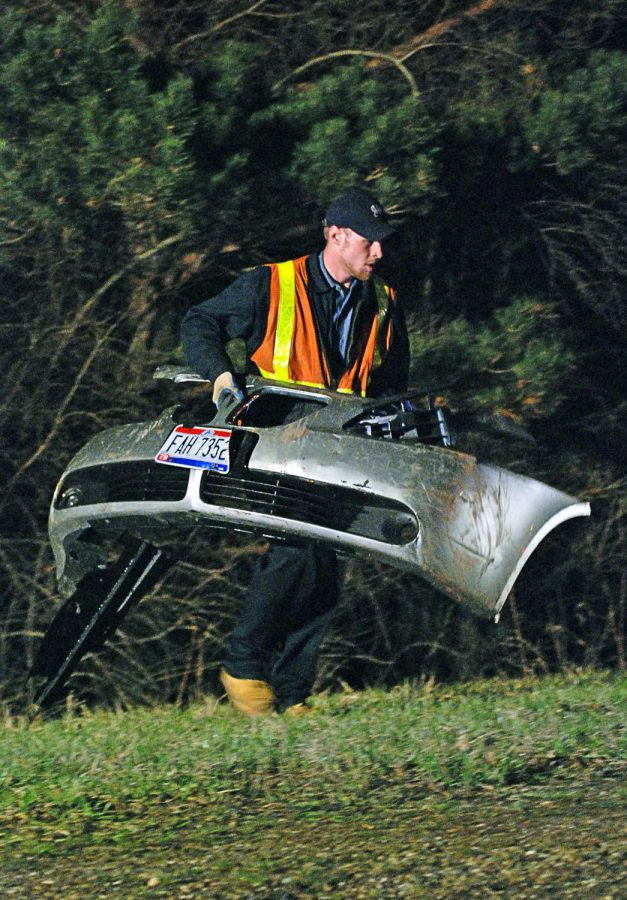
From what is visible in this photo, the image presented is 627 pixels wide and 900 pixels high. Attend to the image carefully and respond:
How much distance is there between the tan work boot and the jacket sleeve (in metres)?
1.41

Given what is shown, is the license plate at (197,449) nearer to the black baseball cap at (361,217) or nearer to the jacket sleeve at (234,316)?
the jacket sleeve at (234,316)

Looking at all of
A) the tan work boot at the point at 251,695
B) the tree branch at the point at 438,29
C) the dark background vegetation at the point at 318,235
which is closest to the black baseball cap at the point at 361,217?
the tan work boot at the point at 251,695

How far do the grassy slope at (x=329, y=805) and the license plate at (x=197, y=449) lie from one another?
42.1 inches

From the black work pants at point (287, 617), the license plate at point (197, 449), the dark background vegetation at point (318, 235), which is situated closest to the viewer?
the license plate at point (197, 449)

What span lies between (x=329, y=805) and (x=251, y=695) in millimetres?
1899

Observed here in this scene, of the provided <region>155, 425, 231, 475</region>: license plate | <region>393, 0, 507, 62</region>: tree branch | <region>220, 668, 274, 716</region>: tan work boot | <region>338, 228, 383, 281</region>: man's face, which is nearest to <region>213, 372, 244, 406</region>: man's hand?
<region>155, 425, 231, 475</region>: license plate

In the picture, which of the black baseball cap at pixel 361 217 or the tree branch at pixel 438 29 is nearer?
the black baseball cap at pixel 361 217

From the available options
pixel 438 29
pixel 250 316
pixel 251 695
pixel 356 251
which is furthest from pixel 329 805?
pixel 438 29

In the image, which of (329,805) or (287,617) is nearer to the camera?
(329,805)

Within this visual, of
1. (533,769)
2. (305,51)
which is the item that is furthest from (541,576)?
(533,769)

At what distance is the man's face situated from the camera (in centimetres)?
630

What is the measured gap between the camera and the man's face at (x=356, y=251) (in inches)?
248

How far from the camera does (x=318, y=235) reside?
982 centimetres

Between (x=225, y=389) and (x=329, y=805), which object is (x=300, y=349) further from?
(x=329, y=805)
